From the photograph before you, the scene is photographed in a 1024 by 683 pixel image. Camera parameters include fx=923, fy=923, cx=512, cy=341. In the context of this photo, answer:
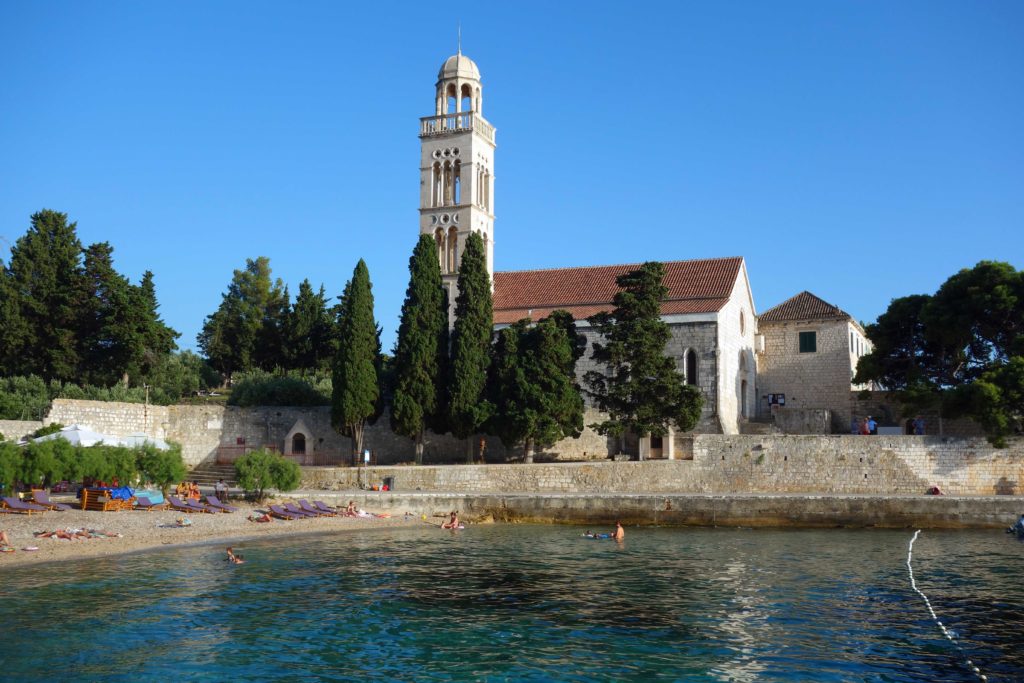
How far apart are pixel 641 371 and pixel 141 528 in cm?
1823

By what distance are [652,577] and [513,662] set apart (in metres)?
7.35

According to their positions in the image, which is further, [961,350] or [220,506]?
[961,350]

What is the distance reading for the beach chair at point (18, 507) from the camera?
2497cm

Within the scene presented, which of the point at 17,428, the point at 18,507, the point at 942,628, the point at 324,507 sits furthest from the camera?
the point at 17,428

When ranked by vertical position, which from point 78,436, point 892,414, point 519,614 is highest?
point 892,414

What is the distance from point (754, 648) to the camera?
14.5 metres

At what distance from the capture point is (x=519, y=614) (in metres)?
16.8

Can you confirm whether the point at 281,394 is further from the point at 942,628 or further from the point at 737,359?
the point at 942,628

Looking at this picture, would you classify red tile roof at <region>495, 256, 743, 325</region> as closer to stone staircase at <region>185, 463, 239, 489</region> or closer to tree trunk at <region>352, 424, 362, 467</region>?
tree trunk at <region>352, 424, 362, 467</region>

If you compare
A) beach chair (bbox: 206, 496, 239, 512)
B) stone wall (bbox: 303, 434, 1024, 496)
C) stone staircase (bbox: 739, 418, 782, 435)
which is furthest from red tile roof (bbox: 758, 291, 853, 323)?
beach chair (bbox: 206, 496, 239, 512)

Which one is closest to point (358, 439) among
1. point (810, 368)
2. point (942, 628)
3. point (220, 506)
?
point (220, 506)

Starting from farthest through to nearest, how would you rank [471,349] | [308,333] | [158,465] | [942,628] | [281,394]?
[308,333] < [281,394] < [471,349] < [158,465] < [942,628]

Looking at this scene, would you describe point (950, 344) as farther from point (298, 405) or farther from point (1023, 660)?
point (298, 405)

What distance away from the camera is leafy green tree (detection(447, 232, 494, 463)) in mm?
36031
